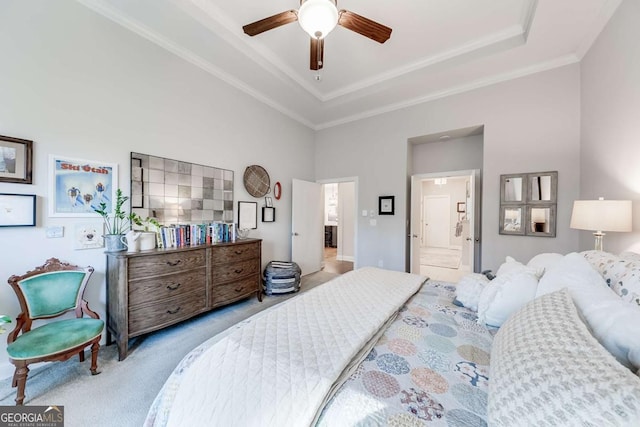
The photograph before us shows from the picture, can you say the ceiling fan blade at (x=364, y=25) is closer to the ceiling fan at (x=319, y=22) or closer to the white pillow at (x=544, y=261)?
the ceiling fan at (x=319, y=22)

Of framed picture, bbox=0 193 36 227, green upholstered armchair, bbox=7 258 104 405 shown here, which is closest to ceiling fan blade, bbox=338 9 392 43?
framed picture, bbox=0 193 36 227

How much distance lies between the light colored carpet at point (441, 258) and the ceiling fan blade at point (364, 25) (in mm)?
5061

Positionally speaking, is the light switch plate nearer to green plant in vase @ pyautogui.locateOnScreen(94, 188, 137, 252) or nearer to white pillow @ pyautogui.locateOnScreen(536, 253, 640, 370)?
green plant in vase @ pyautogui.locateOnScreen(94, 188, 137, 252)

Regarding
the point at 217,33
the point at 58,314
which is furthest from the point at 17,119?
the point at 217,33

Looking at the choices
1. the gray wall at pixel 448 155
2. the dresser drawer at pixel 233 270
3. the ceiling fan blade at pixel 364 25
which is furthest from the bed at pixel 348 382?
the gray wall at pixel 448 155

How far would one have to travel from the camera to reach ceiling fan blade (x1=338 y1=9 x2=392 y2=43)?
6.01ft

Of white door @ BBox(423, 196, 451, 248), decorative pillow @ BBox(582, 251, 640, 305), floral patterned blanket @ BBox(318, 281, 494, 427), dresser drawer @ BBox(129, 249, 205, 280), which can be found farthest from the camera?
white door @ BBox(423, 196, 451, 248)

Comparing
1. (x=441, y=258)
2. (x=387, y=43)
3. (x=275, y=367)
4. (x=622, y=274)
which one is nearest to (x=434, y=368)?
(x=275, y=367)

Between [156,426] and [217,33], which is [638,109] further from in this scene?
[217,33]

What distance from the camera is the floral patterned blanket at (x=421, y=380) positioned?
2.40ft

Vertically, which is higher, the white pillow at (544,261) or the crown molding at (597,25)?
the crown molding at (597,25)

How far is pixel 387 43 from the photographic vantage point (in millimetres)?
2723

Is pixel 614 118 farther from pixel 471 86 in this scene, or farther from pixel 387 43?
pixel 387 43

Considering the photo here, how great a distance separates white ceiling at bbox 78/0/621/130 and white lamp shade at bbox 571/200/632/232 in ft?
5.56
